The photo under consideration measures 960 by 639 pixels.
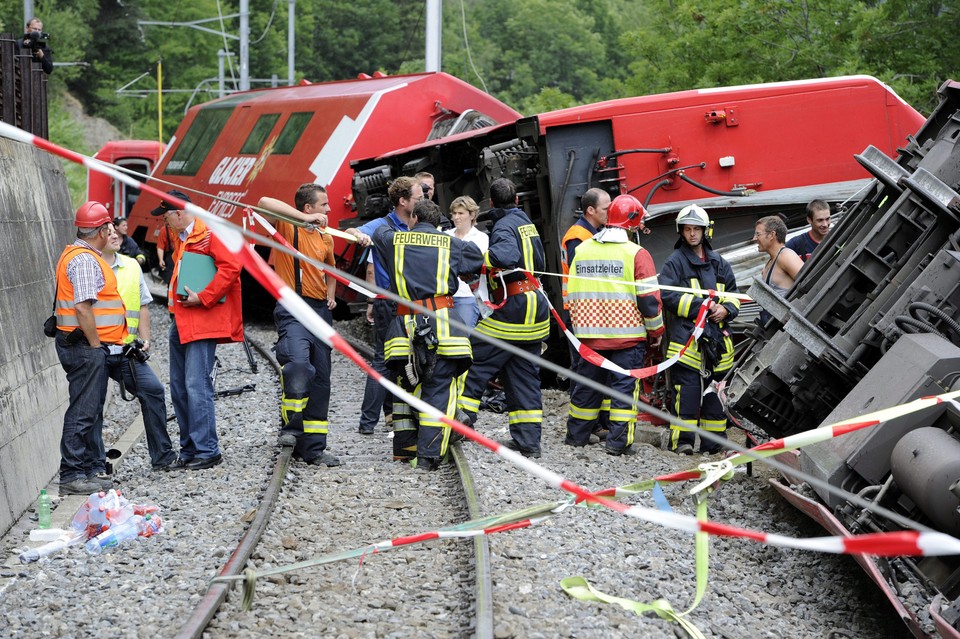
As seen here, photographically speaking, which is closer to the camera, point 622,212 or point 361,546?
point 361,546

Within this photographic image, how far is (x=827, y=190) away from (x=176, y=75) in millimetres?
50405

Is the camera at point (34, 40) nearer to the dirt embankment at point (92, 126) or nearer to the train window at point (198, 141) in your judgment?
the train window at point (198, 141)

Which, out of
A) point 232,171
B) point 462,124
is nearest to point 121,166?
point 232,171

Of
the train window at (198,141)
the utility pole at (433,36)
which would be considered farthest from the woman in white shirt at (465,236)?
the train window at (198,141)

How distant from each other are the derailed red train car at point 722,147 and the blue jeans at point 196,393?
419cm

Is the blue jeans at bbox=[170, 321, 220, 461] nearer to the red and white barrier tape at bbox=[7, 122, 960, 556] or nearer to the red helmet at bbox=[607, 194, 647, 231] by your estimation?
the red helmet at bbox=[607, 194, 647, 231]

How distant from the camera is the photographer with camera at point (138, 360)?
805 centimetres

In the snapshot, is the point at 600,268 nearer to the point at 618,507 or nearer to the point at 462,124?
the point at 618,507

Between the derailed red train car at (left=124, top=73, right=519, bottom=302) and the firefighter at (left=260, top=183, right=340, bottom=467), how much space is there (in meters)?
6.30

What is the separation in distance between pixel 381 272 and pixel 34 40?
6.50m

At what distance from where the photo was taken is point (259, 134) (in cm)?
1906

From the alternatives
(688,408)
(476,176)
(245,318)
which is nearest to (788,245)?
(688,408)

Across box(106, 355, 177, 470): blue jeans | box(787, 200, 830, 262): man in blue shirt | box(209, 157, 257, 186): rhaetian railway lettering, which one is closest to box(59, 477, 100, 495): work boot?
box(106, 355, 177, 470): blue jeans

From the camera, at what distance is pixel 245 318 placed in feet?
66.1
